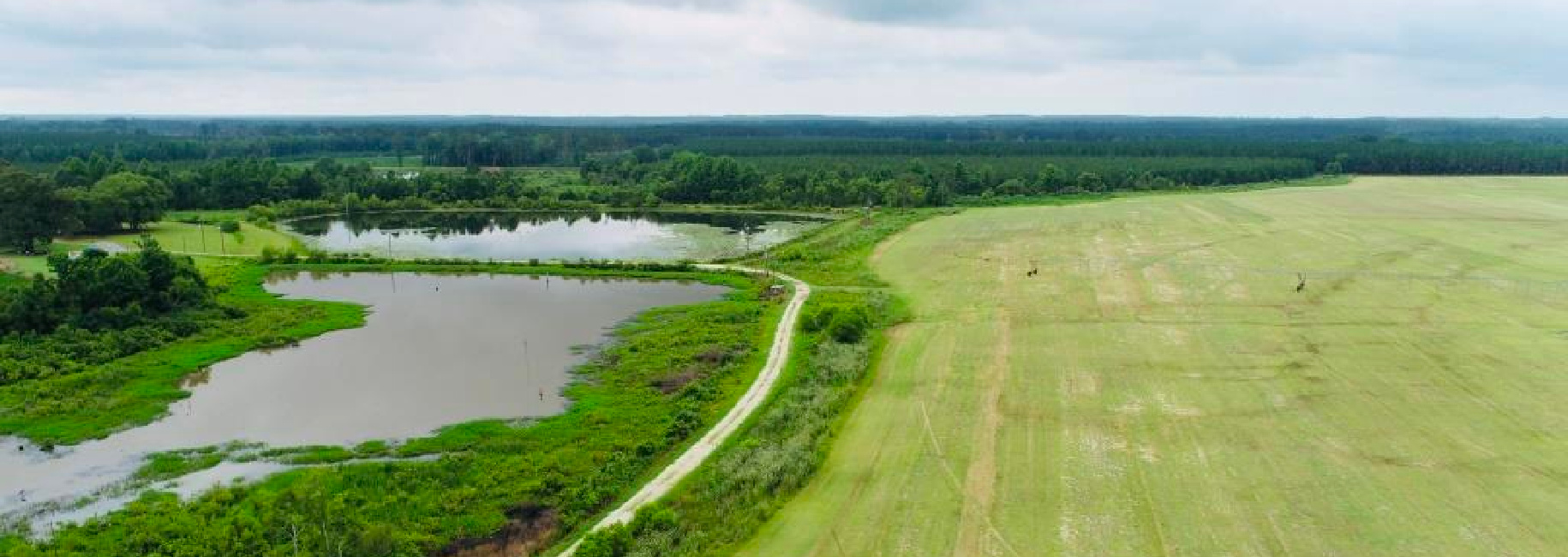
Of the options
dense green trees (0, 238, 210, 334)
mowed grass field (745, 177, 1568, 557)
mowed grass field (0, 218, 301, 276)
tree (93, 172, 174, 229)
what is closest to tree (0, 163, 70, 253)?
mowed grass field (0, 218, 301, 276)

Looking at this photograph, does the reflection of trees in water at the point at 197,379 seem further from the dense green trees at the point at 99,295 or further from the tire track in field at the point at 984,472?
the tire track in field at the point at 984,472

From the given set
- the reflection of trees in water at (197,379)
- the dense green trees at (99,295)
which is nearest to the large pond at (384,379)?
the reflection of trees in water at (197,379)

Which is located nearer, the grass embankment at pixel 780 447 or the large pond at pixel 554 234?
the grass embankment at pixel 780 447

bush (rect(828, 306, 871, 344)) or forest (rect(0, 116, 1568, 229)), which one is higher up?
forest (rect(0, 116, 1568, 229))

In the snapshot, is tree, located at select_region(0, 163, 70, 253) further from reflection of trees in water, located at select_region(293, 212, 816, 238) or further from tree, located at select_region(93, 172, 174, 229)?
reflection of trees in water, located at select_region(293, 212, 816, 238)

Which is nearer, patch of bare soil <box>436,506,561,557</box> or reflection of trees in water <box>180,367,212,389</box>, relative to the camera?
patch of bare soil <box>436,506,561,557</box>

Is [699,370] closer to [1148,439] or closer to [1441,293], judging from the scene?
[1148,439]
